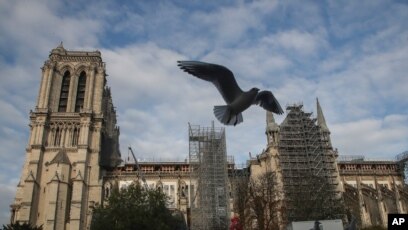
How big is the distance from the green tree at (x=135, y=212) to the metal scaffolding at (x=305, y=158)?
57.8ft

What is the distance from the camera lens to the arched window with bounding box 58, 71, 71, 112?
230 ft

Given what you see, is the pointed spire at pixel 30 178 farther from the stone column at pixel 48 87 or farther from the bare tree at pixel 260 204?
the bare tree at pixel 260 204

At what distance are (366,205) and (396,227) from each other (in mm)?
58458

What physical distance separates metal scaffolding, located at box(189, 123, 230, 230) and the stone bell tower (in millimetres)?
15077

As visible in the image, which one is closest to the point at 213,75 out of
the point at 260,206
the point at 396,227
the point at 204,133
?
the point at 396,227

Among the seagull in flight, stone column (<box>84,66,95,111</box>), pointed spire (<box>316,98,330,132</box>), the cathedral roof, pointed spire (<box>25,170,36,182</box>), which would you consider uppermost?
stone column (<box>84,66,95,111</box>)

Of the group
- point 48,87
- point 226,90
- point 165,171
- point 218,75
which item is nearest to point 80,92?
point 48,87

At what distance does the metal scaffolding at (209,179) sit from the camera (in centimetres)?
5750

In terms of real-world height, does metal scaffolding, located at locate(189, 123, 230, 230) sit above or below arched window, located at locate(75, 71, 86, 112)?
below

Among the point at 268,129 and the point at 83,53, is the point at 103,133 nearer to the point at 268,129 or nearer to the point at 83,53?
the point at 83,53

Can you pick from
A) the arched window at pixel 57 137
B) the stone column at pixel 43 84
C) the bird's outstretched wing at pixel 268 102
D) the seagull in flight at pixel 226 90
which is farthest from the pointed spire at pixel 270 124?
the seagull in flight at pixel 226 90

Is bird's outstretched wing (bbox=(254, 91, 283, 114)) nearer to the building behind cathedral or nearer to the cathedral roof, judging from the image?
the building behind cathedral

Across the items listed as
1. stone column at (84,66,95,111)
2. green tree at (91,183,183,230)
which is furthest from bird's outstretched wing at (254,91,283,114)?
stone column at (84,66,95,111)

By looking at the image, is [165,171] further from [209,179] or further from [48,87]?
[48,87]
